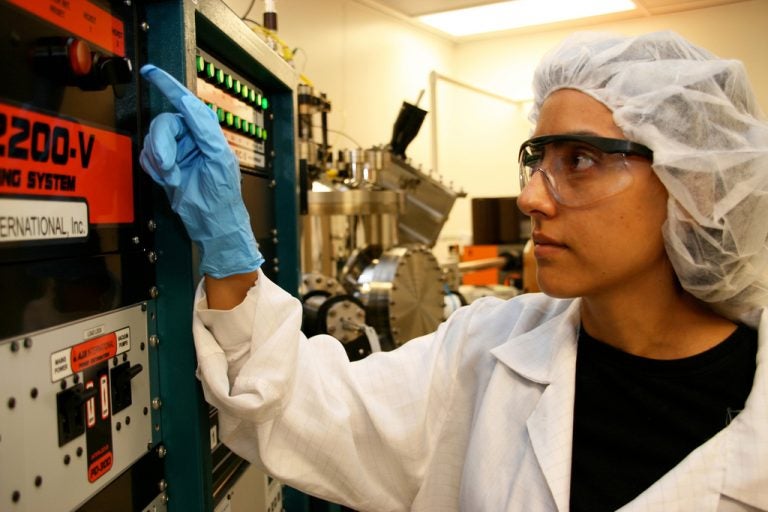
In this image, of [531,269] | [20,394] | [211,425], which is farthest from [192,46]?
[531,269]

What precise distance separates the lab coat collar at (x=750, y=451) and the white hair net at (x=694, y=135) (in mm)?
171

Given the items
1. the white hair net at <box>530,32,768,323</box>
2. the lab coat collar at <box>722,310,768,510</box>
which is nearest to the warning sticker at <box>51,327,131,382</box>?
the white hair net at <box>530,32,768,323</box>

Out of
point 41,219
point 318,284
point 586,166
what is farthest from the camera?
point 318,284

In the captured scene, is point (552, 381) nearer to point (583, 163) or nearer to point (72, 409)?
point (583, 163)

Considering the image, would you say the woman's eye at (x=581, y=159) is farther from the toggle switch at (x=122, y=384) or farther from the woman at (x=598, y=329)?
the toggle switch at (x=122, y=384)

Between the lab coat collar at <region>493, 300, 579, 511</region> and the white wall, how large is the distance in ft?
5.50

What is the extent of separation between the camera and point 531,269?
271 cm

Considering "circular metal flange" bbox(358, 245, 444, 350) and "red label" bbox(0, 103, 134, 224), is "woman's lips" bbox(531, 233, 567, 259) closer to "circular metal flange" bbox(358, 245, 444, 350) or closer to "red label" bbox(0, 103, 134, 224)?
"red label" bbox(0, 103, 134, 224)

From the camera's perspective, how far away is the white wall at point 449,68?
2846 mm

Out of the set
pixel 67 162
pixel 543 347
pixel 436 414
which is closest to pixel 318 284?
pixel 436 414

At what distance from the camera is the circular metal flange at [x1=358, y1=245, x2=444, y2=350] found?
1.88 meters

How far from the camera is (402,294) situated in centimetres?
192

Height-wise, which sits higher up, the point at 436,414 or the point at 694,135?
the point at 694,135

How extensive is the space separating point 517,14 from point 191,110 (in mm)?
3436
